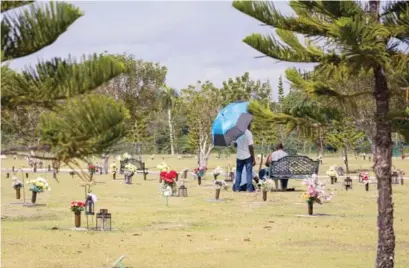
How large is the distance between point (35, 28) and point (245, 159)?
1901 cm

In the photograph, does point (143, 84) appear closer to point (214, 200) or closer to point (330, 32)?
point (214, 200)

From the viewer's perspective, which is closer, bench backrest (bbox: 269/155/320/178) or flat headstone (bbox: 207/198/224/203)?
flat headstone (bbox: 207/198/224/203)

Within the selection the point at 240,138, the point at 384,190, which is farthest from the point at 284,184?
the point at 384,190

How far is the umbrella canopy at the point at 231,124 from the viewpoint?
25047 millimetres

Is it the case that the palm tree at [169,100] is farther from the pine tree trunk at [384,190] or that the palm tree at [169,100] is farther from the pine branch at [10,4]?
the pine branch at [10,4]

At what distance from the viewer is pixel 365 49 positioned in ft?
27.0

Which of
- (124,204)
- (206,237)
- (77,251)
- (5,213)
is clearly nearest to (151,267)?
(77,251)

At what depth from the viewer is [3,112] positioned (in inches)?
255

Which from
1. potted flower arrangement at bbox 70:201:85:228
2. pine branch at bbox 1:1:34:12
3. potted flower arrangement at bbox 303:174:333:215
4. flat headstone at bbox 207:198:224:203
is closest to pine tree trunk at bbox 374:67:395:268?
pine branch at bbox 1:1:34:12

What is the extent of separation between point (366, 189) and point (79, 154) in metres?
20.5

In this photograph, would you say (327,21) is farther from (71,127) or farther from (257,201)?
(257,201)

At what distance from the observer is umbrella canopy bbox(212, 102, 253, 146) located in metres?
25.0

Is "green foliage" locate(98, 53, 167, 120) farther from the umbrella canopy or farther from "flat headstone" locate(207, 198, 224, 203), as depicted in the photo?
"flat headstone" locate(207, 198, 224, 203)

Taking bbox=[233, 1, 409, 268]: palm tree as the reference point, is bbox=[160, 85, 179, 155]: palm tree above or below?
above
